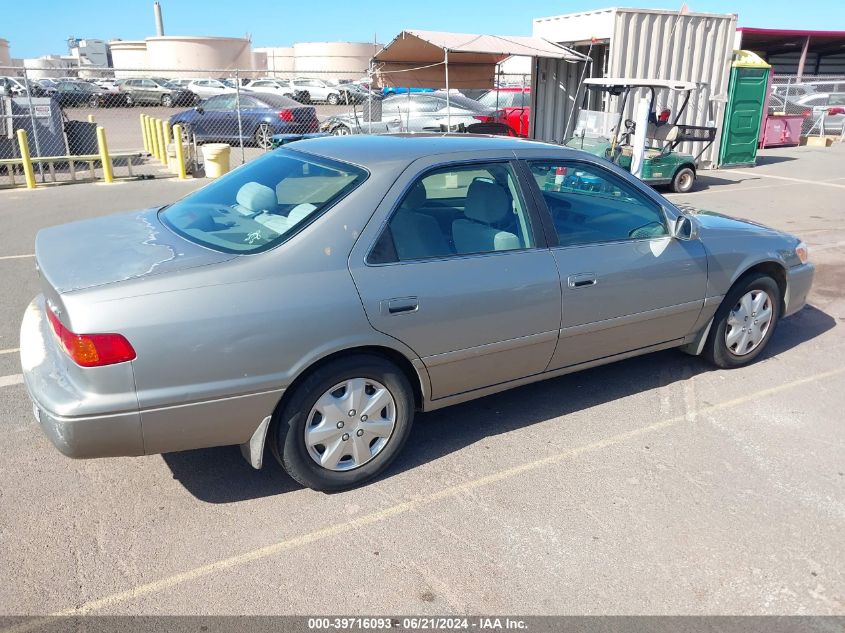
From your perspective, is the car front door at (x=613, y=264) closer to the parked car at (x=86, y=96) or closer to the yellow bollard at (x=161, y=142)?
the yellow bollard at (x=161, y=142)

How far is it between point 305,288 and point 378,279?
1.15 ft

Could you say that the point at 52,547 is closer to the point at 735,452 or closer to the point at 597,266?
the point at 597,266

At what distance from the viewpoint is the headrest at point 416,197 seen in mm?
3301

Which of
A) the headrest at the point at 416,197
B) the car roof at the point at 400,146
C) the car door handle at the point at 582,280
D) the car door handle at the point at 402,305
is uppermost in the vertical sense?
the car roof at the point at 400,146

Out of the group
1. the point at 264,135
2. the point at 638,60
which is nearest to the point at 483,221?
the point at 638,60

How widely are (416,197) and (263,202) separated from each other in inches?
31.1

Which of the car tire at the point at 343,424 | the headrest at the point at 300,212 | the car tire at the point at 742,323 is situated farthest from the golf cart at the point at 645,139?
the car tire at the point at 343,424

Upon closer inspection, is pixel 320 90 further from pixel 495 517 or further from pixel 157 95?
pixel 495 517

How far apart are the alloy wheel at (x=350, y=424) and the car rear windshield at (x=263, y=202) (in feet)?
2.44

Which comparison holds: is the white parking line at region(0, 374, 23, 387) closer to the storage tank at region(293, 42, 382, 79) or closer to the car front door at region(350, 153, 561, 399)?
the car front door at region(350, 153, 561, 399)

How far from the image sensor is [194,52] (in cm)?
6644

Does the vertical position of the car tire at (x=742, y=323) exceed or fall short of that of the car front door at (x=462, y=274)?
it falls short

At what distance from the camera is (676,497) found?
3271mm

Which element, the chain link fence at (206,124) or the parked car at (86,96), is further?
the parked car at (86,96)
